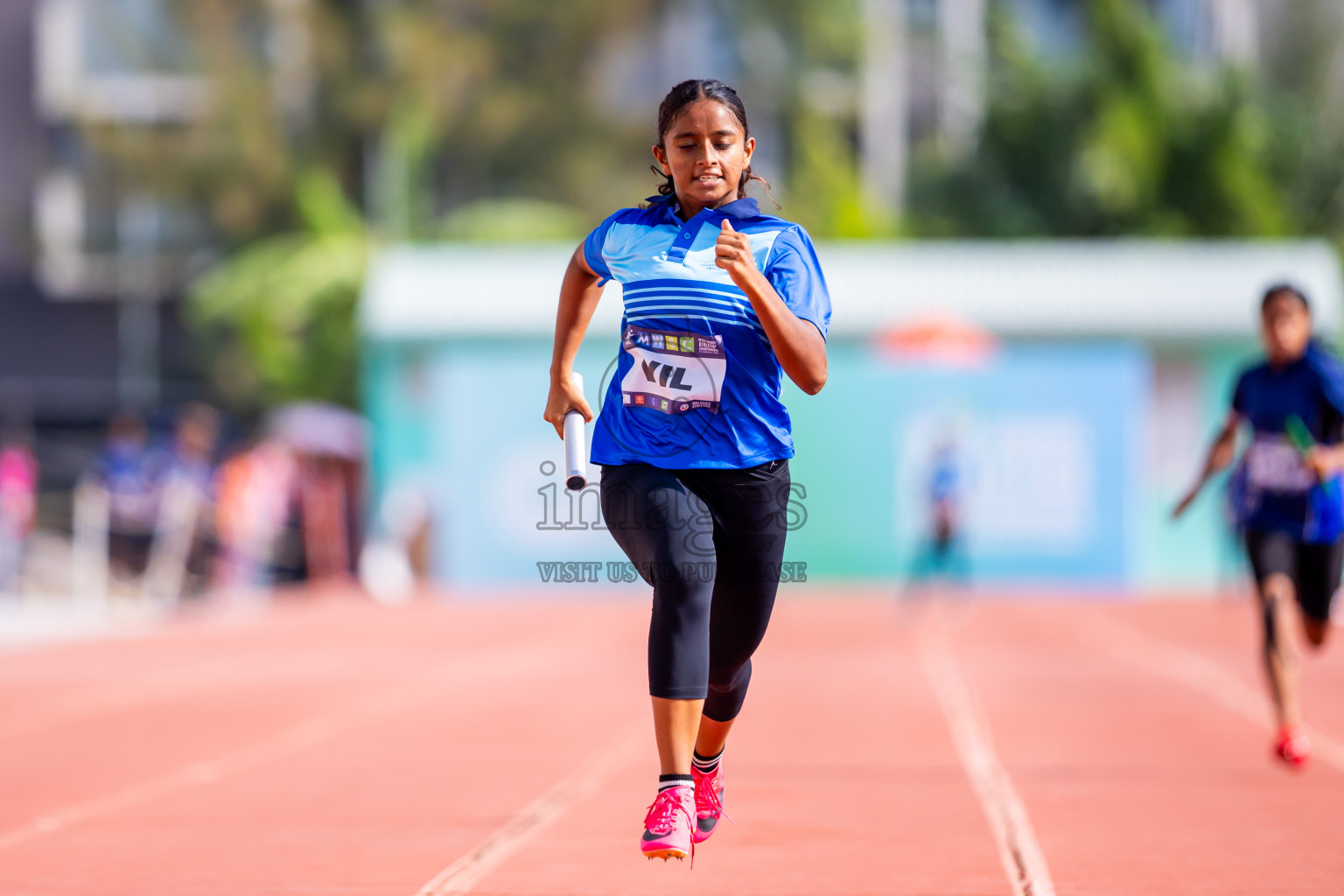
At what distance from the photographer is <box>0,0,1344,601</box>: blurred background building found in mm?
37812

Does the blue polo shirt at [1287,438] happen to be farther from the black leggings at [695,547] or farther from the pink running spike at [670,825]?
the pink running spike at [670,825]

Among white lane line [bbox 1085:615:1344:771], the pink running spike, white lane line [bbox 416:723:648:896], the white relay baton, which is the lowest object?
white lane line [bbox 1085:615:1344:771]

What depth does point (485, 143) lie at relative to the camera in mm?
44562

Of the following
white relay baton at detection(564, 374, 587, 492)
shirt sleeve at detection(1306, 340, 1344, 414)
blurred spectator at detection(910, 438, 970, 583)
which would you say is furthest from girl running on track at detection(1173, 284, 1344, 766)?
blurred spectator at detection(910, 438, 970, 583)

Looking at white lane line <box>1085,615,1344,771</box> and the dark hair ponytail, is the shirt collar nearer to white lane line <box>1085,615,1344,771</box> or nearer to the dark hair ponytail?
the dark hair ponytail

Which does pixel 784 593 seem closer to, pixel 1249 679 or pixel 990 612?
pixel 990 612

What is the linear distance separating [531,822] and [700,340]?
2.64 m

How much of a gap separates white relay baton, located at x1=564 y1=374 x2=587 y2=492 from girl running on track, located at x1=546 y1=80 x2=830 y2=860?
0.12m

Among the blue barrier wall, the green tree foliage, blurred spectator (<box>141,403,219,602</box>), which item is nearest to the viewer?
Result: blurred spectator (<box>141,403,219,602</box>)

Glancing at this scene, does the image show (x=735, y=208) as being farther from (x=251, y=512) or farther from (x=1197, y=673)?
(x=251, y=512)

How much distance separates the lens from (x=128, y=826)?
7020 millimetres

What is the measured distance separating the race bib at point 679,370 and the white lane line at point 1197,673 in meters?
4.85

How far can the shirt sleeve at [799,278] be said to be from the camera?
4.91 m

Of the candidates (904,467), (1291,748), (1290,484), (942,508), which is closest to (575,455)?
(1291,748)
